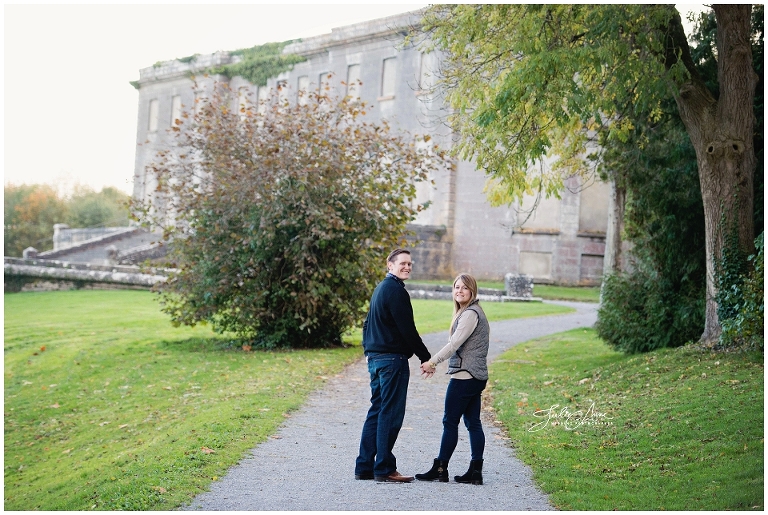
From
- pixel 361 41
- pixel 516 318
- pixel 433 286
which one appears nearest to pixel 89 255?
pixel 361 41

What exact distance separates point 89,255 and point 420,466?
3879 centimetres

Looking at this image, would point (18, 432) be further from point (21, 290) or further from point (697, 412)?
point (21, 290)

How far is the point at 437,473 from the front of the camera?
24.7ft

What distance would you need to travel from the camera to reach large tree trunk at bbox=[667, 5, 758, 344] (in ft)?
43.8

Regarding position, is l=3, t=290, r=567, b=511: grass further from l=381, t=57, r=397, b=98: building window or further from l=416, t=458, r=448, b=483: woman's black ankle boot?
l=381, t=57, r=397, b=98: building window

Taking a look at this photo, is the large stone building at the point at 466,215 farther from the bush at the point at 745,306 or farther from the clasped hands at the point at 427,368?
the clasped hands at the point at 427,368

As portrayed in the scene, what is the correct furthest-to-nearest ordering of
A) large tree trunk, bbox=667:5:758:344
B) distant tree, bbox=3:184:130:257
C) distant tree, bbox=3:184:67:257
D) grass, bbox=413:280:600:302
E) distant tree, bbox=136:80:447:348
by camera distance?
distant tree, bbox=3:184:130:257
distant tree, bbox=3:184:67:257
grass, bbox=413:280:600:302
distant tree, bbox=136:80:447:348
large tree trunk, bbox=667:5:758:344

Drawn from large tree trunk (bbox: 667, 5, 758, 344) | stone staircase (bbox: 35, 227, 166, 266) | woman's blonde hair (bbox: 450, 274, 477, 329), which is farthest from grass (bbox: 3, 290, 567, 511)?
stone staircase (bbox: 35, 227, 166, 266)

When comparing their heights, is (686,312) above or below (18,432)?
above

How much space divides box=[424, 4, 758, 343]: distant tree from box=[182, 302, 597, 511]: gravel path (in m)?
4.00

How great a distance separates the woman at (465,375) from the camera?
7.34 m

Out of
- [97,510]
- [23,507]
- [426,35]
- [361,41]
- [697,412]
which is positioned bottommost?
[23,507]

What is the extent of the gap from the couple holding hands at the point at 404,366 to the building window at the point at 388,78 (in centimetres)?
3578

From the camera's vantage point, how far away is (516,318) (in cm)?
2480
